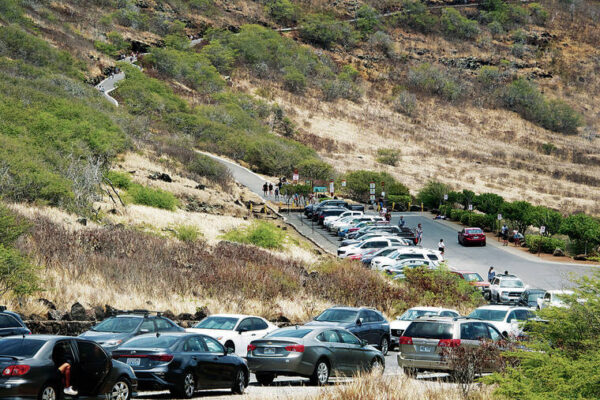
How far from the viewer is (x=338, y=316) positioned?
2086 centimetres

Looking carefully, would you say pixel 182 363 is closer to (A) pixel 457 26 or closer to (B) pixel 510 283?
(B) pixel 510 283

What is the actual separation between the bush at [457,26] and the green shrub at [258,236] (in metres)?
147

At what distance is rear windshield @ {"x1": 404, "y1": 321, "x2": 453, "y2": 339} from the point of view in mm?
16141

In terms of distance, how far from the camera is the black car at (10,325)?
14805 mm

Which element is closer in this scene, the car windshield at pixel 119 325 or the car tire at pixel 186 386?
the car tire at pixel 186 386

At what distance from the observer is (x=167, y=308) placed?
22.7 m

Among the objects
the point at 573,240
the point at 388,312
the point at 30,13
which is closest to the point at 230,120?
the point at 30,13

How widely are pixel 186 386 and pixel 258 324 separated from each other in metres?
5.89


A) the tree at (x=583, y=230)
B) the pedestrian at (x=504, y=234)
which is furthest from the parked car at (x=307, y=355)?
the pedestrian at (x=504, y=234)

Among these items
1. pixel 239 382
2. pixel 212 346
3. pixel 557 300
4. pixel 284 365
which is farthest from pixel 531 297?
pixel 212 346

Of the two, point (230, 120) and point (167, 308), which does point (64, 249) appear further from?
point (230, 120)

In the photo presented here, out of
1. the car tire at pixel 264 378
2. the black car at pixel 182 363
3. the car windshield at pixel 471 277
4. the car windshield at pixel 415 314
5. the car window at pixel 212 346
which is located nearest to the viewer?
the black car at pixel 182 363

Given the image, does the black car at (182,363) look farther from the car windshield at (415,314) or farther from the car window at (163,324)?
the car windshield at (415,314)

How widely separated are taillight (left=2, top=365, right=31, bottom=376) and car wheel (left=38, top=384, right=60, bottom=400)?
34 centimetres
